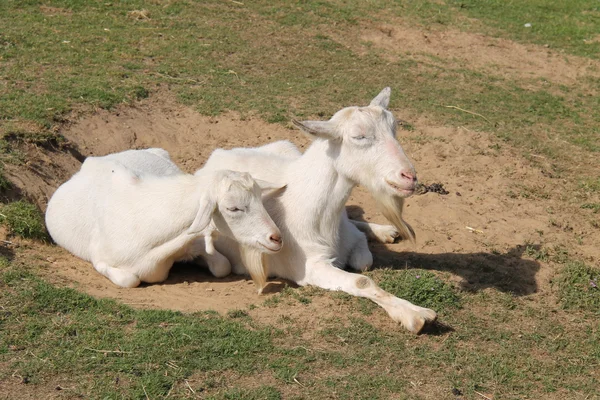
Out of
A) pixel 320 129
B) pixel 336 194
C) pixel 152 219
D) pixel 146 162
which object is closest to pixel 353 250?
pixel 336 194

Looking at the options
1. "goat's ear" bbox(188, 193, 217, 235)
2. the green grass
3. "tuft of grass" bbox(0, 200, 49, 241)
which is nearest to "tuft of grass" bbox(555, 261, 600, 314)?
the green grass

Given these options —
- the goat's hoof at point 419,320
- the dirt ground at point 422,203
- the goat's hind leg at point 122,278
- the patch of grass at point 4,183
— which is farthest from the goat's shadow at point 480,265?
the patch of grass at point 4,183

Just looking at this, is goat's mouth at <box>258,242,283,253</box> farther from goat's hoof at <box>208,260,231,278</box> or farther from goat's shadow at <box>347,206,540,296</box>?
goat's shadow at <box>347,206,540,296</box>

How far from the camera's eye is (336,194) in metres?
6.17

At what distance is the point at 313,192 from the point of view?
619 centimetres

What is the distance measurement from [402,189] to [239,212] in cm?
118

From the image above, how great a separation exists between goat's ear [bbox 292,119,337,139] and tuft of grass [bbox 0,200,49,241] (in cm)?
260

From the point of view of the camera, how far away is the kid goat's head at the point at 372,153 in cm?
577

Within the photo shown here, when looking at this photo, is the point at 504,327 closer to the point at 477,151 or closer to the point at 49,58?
the point at 477,151

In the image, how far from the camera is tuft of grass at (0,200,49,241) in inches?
265

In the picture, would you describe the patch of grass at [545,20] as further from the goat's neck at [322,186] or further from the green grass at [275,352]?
the green grass at [275,352]

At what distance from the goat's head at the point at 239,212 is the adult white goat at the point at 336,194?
1.41ft

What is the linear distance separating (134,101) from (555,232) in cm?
502

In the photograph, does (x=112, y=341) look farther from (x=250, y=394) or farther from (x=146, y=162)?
(x=146, y=162)
